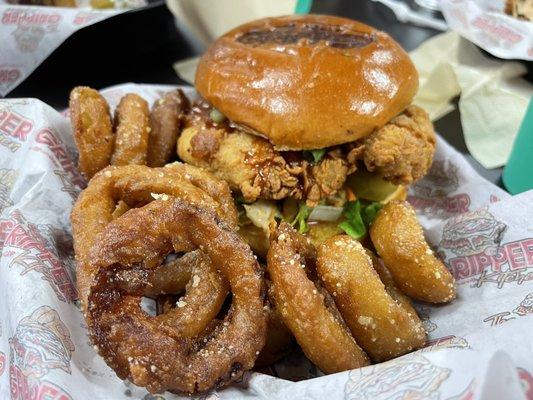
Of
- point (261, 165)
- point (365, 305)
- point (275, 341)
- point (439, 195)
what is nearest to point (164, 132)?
point (261, 165)

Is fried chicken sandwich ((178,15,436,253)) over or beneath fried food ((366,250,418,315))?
over

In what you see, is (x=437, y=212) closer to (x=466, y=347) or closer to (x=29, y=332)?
(x=466, y=347)

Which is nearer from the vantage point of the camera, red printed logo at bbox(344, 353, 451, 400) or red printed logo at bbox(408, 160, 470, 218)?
red printed logo at bbox(344, 353, 451, 400)

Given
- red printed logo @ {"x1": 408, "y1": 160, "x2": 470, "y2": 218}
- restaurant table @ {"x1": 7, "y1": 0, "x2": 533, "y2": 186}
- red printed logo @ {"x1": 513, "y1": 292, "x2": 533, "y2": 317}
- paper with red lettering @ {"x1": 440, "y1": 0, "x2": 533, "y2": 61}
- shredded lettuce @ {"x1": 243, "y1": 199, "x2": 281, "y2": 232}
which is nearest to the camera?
red printed logo @ {"x1": 513, "y1": 292, "x2": 533, "y2": 317}

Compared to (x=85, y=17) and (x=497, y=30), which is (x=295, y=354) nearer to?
(x=85, y=17)

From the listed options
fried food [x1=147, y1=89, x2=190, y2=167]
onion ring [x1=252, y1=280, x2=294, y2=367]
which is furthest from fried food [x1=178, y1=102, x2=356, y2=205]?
onion ring [x1=252, y1=280, x2=294, y2=367]

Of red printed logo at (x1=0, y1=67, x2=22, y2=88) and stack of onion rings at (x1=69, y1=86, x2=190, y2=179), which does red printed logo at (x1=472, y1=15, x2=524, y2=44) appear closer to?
stack of onion rings at (x1=69, y1=86, x2=190, y2=179)

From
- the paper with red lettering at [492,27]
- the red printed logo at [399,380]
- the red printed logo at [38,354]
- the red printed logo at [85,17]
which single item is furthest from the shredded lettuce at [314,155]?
the paper with red lettering at [492,27]
